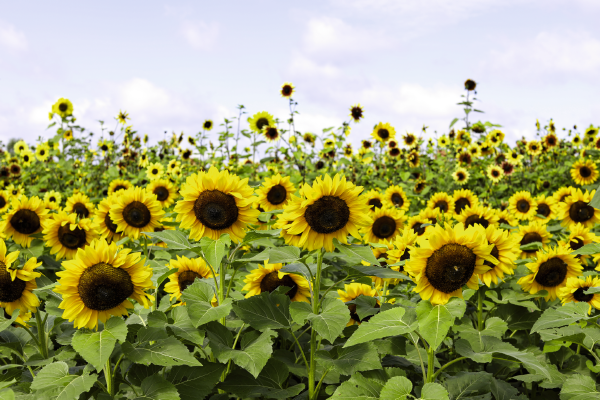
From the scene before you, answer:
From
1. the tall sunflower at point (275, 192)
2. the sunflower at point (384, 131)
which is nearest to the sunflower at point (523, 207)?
the tall sunflower at point (275, 192)

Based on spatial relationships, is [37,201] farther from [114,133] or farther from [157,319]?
[114,133]

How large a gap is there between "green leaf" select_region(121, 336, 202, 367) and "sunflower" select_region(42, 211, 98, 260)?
208 cm

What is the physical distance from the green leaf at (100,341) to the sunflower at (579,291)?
2.73m

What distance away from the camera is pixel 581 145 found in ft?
38.3

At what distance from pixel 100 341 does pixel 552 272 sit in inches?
114

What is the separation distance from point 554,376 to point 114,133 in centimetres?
1203

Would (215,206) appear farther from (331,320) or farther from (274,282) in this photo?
(331,320)

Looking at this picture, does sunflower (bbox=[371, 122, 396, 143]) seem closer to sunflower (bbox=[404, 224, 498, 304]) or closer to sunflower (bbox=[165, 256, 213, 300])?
sunflower (bbox=[165, 256, 213, 300])

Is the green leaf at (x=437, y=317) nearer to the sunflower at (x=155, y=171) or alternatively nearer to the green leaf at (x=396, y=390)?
the green leaf at (x=396, y=390)

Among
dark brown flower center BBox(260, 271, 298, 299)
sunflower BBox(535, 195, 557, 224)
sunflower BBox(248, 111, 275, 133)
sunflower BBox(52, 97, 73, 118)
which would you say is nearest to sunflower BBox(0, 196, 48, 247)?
dark brown flower center BBox(260, 271, 298, 299)

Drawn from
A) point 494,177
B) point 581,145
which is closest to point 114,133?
point 494,177

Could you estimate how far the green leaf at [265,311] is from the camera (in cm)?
215

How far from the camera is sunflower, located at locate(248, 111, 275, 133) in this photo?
25.8ft

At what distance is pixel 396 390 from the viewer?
1860 mm
